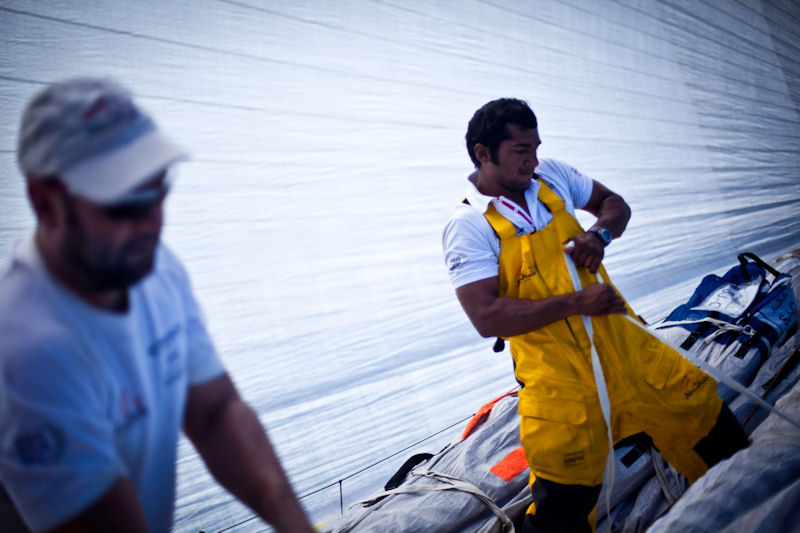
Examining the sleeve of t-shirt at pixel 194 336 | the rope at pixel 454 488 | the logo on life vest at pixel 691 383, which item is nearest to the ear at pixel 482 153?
the logo on life vest at pixel 691 383

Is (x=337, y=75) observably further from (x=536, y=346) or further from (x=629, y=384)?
(x=629, y=384)

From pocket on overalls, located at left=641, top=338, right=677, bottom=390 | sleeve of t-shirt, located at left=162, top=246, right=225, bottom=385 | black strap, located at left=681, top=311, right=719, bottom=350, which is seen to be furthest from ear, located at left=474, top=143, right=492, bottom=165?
black strap, located at left=681, top=311, right=719, bottom=350

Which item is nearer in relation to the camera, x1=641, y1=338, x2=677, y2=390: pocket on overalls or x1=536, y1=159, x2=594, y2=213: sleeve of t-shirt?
x1=641, y1=338, x2=677, y2=390: pocket on overalls

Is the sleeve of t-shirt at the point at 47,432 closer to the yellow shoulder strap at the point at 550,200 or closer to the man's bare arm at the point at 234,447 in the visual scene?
the man's bare arm at the point at 234,447

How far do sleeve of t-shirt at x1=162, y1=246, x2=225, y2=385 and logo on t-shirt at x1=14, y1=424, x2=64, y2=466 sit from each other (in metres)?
0.17

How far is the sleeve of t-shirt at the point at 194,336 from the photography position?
0.58 metres

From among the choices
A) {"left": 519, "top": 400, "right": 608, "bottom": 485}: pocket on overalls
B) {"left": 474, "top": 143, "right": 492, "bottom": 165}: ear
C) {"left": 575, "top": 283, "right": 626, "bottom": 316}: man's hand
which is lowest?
{"left": 519, "top": 400, "right": 608, "bottom": 485}: pocket on overalls

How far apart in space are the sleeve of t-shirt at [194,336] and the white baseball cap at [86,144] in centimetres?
18

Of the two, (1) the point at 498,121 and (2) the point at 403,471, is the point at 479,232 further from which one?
(2) the point at 403,471

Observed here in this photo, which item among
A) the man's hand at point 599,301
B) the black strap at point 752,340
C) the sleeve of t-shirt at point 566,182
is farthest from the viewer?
the black strap at point 752,340

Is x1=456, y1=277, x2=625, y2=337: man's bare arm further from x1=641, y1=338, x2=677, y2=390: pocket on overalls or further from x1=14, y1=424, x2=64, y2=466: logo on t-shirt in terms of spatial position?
x1=14, y1=424, x2=64, y2=466: logo on t-shirt

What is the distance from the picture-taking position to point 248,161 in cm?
164

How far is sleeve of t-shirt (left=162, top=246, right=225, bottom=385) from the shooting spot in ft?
1.90

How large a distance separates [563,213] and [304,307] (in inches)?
37.0
